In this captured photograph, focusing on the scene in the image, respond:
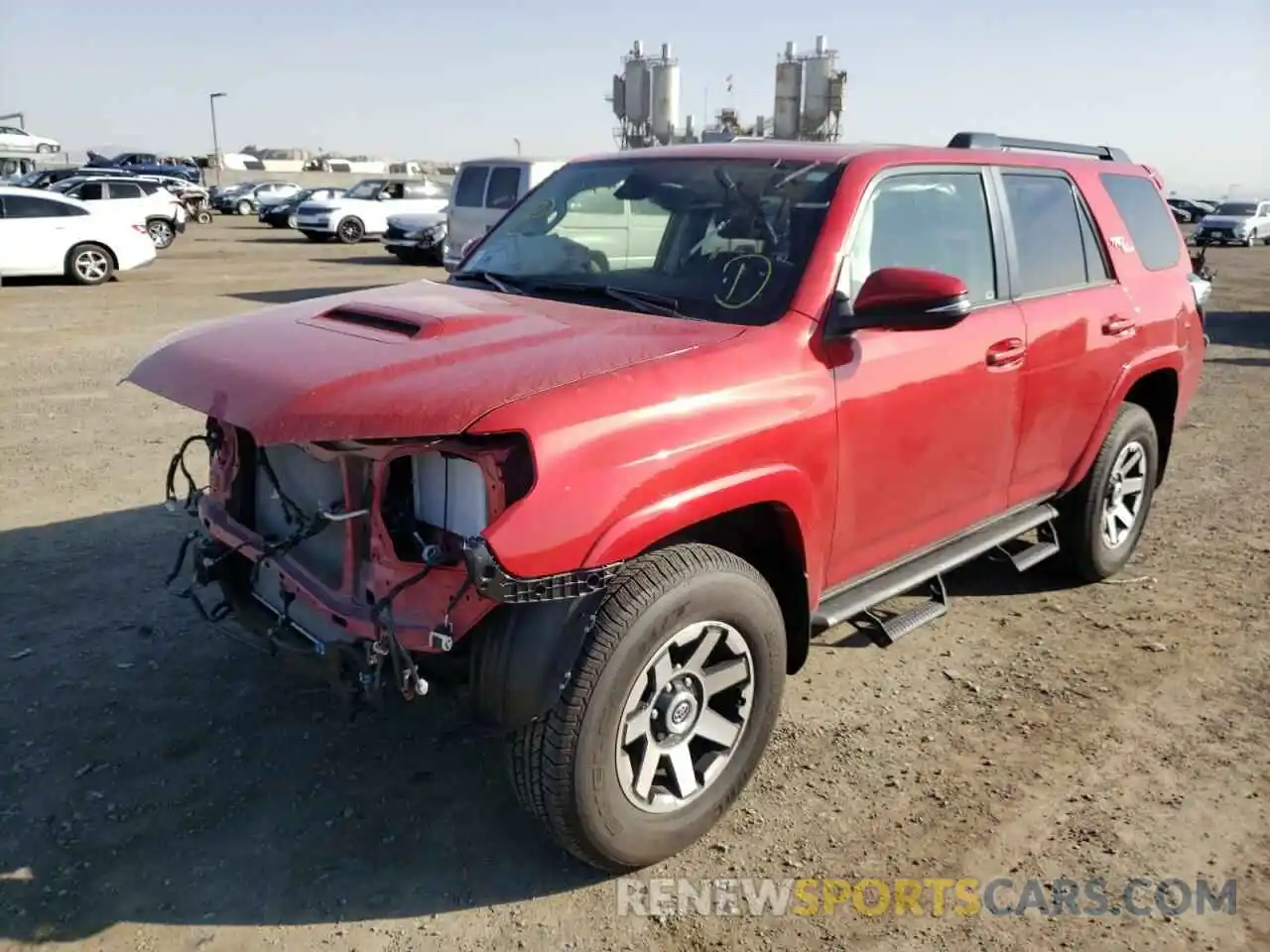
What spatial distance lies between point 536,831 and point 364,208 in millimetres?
27364

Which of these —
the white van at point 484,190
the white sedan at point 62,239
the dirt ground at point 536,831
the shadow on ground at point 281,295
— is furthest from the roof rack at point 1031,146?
the white sedan at point 62,239

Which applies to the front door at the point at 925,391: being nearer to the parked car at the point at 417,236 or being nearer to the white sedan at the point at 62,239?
the white sedan at the point at 62,239

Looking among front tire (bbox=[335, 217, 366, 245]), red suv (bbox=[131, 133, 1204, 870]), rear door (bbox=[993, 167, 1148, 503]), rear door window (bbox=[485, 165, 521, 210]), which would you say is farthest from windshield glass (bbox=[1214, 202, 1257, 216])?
red suv (bbox=[131, 133, 1204, 870])

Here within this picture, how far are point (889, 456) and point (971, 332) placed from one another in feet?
2.21

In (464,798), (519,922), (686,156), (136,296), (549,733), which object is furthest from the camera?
(136,296)

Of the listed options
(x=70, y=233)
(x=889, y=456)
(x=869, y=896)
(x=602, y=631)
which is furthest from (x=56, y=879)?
(x=70, y=233)

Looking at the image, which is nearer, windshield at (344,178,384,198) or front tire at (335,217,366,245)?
front tire at (335,217,366,245)

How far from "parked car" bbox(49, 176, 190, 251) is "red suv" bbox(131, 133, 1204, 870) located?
23.9 meters

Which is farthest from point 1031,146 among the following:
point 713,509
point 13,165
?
point 13,165

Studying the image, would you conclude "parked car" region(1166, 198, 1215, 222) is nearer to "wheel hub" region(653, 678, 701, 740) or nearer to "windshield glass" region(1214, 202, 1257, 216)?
"windshield glass" region(1214, 202, 1257, 216)

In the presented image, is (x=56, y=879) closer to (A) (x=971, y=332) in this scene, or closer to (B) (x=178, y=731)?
(B) (x=178, y=731)

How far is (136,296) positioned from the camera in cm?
1605

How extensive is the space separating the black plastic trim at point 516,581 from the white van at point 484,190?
13.2m

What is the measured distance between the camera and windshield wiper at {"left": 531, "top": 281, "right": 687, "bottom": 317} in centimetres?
330
